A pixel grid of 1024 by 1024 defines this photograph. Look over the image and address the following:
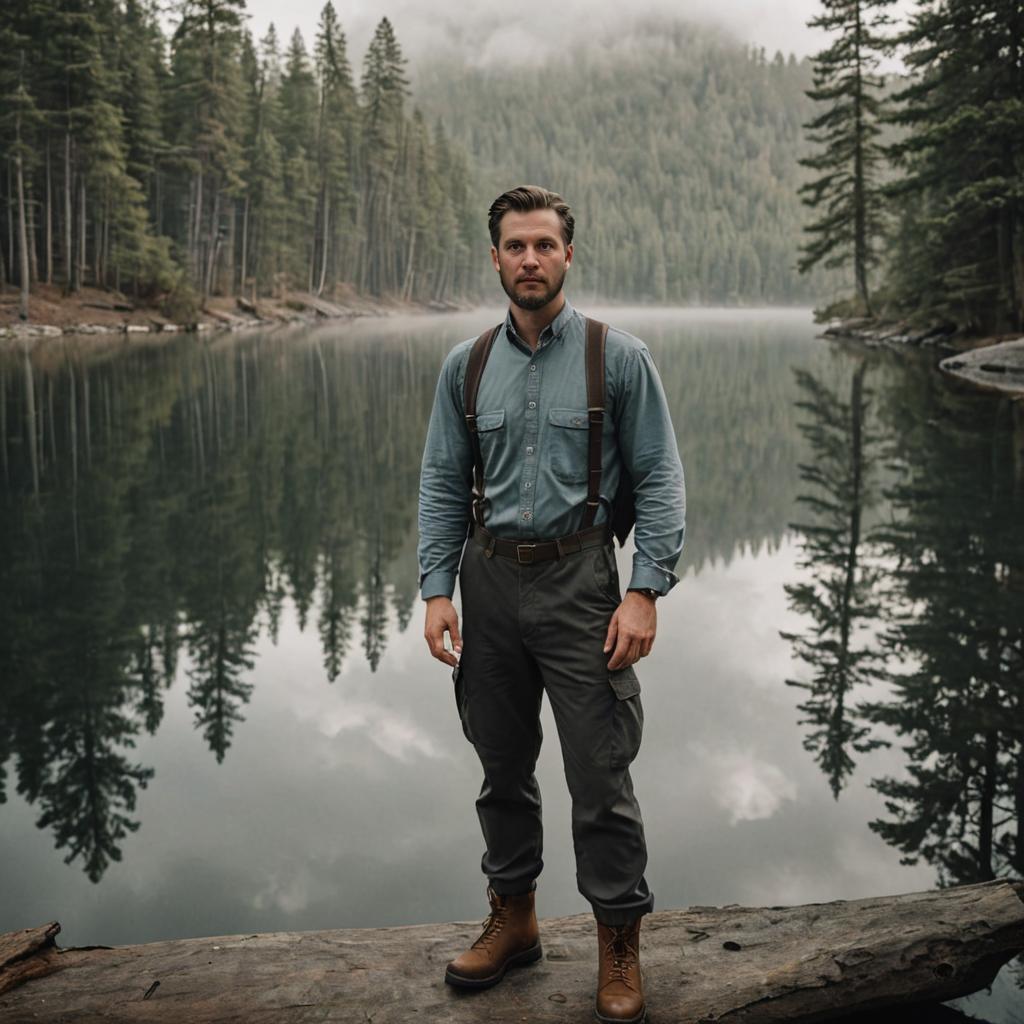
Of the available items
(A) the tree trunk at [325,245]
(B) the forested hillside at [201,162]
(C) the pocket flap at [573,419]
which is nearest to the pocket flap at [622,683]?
(C) the pocket flap at [573,419]

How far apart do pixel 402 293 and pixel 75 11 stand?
51.6 m

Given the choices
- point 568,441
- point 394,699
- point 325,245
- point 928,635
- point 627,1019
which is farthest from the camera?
point 325,245

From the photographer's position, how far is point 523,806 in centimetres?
343

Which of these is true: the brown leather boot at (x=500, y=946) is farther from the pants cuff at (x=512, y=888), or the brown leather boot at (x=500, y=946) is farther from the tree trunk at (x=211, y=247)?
the tree trunk at (x=211, y=247)

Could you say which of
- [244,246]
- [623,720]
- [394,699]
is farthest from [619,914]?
[244,246]

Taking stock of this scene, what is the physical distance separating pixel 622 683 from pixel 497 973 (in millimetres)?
925

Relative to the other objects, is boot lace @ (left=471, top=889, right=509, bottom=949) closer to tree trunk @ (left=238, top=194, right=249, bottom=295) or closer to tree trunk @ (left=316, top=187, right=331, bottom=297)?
tree trunk @ (left=238, top=194, right=249, bottom=295)

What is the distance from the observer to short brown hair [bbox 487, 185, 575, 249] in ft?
10.3

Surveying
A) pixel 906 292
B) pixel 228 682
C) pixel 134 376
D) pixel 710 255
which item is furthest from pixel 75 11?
pixel 710 255

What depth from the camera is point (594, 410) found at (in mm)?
3121

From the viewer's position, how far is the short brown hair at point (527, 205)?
315cm

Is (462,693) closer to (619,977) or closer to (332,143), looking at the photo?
(619,977)

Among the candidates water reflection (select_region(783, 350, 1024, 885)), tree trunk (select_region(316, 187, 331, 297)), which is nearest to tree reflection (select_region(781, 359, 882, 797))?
water reflection (select_region(783, 350, 1024, 885))

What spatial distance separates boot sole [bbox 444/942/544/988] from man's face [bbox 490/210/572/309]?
1.92 meters
